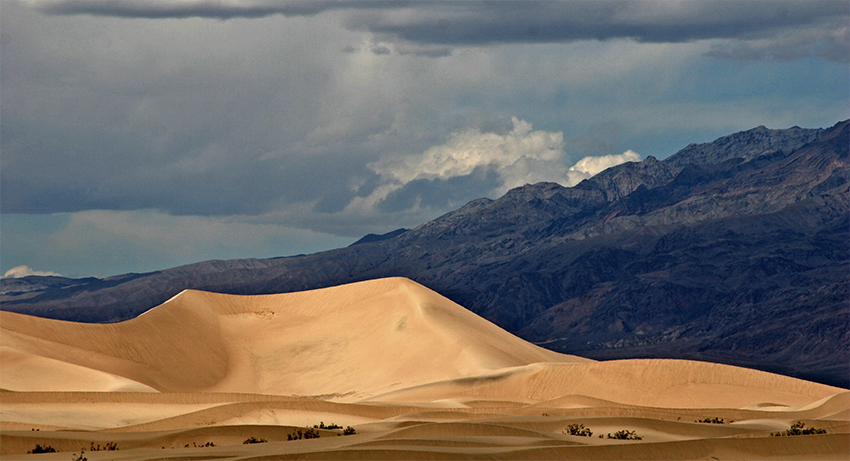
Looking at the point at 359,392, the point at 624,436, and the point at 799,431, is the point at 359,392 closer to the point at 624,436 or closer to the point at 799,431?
the point at 624,436

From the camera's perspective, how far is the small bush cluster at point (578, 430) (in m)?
45.1

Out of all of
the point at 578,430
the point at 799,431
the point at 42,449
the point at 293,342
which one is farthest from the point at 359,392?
the point at 42,449

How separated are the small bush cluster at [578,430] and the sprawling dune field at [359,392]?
1.52ft

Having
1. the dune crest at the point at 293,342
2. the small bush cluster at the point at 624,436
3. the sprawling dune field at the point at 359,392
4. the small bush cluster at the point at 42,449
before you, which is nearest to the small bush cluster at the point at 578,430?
the sprawling dune field at the point at 359,392

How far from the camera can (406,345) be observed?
10081cm

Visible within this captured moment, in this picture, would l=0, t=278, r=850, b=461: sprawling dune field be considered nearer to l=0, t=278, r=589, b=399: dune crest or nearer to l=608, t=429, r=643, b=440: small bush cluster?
l=0, t=278, r=589, b=399: dune crest

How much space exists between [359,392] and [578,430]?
49851mm

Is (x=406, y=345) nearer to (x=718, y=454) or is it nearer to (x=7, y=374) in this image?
(x=7, y=374)

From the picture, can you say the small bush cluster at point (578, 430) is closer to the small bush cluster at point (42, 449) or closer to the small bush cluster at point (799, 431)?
the small bush cluster at point (799, 431)

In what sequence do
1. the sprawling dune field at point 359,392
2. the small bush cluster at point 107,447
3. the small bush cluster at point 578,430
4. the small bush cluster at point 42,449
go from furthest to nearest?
1. the small bush cluster at point 578,430
2. the small bush cluster at point 107,447
3. the small bush cluster at point 42,449
4. the sprawling dune field at point 359,392

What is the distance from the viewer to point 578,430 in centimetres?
4634

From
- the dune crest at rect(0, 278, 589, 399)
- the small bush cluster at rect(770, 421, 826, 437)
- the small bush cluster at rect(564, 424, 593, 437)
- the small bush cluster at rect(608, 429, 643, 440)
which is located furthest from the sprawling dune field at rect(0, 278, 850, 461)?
the small bush cluster at rect(770, 421, 826, 437)

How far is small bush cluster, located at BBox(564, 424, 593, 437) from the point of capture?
45.1 metres

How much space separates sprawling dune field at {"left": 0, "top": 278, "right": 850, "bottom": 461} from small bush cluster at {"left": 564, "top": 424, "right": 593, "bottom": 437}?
0.46m
